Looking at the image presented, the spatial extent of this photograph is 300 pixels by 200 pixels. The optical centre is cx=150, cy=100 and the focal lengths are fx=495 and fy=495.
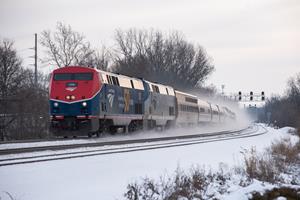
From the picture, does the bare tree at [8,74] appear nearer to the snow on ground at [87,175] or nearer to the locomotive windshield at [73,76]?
the locomotive windshield at [73,76]

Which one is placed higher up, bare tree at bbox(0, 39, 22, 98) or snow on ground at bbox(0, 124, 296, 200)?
bare tree at bbox(0, 39, 22, 98)

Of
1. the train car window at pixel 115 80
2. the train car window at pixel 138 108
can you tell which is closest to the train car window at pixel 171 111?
the train car window at pixel 138 108

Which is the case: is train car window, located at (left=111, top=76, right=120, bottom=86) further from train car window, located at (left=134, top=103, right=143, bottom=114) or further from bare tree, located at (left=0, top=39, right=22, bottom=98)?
bare tree, located at (left=0, top=39, right=22, bottom=98)


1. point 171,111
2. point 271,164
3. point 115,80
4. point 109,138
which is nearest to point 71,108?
point 109,138

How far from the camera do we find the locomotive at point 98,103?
86.9 feet

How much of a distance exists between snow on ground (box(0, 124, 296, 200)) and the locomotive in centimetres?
878

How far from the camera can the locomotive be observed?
2648cm

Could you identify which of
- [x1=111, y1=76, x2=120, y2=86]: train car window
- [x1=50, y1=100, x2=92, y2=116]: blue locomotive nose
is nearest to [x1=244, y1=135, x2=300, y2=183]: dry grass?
[x1=50, y1=100, x2=92, y2=116]: blue locomotive nose

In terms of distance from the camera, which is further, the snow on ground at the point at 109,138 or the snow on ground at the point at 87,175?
the snow on ground at the point at 109,138

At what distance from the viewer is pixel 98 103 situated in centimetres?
2719

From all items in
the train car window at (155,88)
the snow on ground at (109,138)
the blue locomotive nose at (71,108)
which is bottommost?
the snow on ground at (109,138)

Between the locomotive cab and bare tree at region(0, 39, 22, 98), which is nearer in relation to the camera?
the locomotive cab

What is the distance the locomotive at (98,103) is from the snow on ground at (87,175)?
8784 mm

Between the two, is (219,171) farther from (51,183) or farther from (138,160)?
(51,183)
